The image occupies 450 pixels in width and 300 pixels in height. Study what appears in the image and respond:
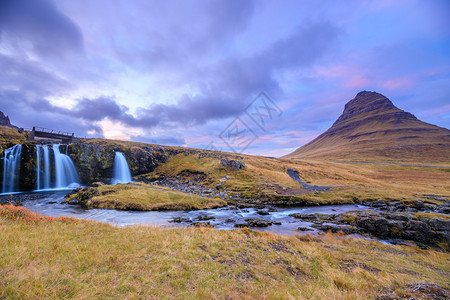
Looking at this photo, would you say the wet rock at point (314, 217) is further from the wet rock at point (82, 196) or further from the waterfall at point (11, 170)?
the waterfall at point (11, 170)

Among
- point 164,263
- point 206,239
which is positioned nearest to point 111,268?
point 164,263

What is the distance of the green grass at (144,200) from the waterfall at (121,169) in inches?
1068

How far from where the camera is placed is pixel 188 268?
8258 mm

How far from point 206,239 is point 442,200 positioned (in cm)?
5172

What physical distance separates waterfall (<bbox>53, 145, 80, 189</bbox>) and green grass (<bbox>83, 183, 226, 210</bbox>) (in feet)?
86.0

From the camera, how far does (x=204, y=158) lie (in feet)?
244

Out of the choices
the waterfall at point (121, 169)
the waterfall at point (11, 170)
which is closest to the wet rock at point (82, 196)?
the waterfall at point (11, 170)

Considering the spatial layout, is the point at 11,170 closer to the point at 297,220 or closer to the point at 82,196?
the point at 82,196

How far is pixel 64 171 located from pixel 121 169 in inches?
600

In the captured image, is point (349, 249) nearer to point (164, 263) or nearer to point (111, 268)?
point (164, 263)

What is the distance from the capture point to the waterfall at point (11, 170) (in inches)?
1657

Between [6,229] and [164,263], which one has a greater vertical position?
[6,229]

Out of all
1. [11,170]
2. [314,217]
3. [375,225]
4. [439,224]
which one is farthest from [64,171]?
[439,224]

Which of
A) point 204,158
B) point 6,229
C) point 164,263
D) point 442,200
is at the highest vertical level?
point 204,158
